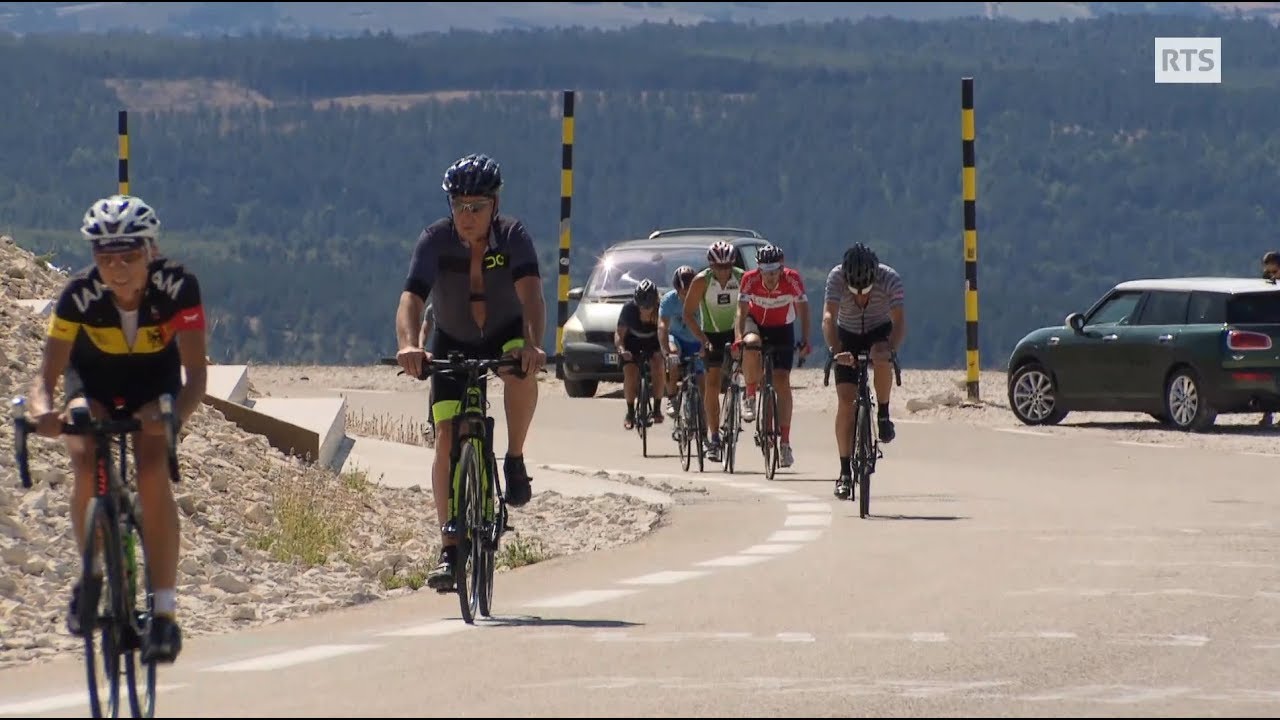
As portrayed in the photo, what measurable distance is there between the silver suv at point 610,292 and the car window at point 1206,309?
27.4 ft

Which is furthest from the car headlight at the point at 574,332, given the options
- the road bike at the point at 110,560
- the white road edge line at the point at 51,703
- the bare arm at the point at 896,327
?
the road bike at the point at 110,560

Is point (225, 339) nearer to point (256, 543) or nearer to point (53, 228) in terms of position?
point (53, 228)

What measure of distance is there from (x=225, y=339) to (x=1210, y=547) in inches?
4685

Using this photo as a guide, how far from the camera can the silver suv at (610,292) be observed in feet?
122

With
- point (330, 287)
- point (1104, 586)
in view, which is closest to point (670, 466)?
point (1104, 586)

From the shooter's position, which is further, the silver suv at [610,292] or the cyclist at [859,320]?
the silver suv at [610,292]

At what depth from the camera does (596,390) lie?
129 ft

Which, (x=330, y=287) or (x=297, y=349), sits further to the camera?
(x=330, y=287)

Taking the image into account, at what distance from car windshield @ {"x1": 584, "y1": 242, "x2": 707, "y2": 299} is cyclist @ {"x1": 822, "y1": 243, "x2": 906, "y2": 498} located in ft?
57.3

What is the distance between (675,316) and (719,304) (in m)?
→ 2.04

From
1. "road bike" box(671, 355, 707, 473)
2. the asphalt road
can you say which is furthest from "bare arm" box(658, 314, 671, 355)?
the asphalt road

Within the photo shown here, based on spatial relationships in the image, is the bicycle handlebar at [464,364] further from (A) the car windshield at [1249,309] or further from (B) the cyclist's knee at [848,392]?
(A) the car windshield at [1249,309]

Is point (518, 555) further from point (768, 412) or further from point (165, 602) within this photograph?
point (165, 602)

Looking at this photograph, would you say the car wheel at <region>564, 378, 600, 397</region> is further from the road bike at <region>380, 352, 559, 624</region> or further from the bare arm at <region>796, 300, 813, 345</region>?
the road bike at <region>380, 352, 559, 624</region>
